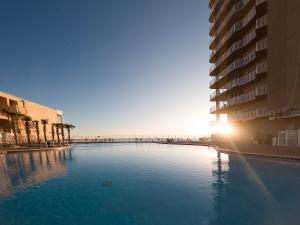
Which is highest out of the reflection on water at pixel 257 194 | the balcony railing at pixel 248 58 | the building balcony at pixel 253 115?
the balcony railing at pixel 248 58

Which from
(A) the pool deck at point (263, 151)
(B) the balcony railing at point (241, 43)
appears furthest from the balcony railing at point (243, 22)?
(A) the pool deck at point (263, 151)

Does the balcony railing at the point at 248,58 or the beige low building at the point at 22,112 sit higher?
the balcony railing at the point at 248,58

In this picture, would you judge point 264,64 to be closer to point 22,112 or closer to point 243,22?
point 243,22

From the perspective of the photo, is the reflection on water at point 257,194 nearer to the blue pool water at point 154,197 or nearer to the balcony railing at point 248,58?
the blue pool water at point 154,197

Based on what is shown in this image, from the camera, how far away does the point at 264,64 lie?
70.9ft

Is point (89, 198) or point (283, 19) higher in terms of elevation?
point (283, 19)

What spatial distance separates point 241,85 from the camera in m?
25.8

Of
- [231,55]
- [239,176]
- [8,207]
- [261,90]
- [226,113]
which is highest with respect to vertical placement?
[231,55]

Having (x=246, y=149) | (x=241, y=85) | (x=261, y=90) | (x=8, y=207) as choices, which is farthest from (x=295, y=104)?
(x=8, y=207)

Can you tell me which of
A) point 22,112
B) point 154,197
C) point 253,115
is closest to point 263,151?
point 253,115

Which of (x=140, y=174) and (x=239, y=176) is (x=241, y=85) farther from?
(x=140, y=174)

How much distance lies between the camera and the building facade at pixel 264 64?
1848 centimetres

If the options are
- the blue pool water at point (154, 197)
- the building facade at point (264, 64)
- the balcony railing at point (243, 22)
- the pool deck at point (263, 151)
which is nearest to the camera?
the blue pool water at point (154, 197)

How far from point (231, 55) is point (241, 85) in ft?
18.4
